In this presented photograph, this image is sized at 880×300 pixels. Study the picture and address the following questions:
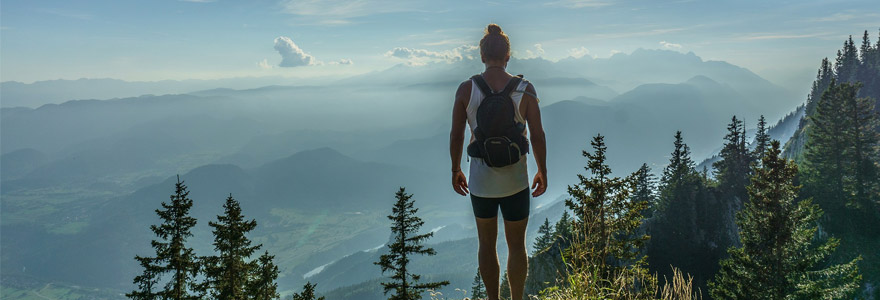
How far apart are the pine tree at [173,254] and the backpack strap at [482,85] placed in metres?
15.0

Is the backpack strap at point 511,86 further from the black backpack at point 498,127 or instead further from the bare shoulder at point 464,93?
the bare shoulder at point 464,93

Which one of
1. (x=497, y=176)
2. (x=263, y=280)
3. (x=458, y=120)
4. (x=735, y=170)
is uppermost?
(x=458, y=120)

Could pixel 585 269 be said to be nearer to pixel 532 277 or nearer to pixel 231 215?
pixel 231 215

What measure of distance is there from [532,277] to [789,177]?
26.1 meters

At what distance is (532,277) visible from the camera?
40.7 m

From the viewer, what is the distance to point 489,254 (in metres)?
5.34

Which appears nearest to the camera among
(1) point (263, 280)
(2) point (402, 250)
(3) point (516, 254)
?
(3) point (516, 254)

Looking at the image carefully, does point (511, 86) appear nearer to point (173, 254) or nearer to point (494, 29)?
point (494, 29)

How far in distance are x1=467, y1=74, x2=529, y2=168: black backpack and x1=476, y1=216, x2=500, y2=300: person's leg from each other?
835 mm

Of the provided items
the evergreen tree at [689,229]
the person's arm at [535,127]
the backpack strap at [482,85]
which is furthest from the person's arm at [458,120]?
the evergreen tree at [689,229]

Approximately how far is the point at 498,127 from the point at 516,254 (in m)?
1.69

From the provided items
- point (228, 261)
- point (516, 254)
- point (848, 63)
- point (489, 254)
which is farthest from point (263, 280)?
point (848, 63)

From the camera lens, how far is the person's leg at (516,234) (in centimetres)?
498

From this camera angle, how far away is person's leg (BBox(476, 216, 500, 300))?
17.0ft
